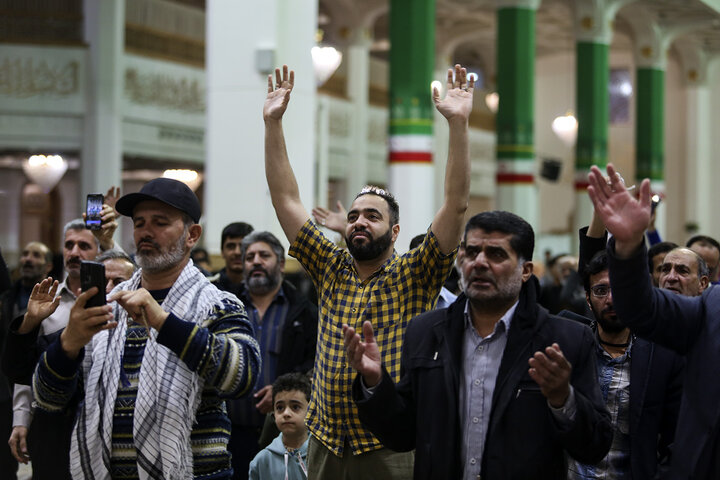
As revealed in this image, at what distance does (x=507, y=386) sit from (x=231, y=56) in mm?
7821

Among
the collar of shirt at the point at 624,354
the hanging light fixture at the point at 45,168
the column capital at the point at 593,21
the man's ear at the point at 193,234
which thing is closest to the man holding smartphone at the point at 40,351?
the man's ear at the point at 193,234

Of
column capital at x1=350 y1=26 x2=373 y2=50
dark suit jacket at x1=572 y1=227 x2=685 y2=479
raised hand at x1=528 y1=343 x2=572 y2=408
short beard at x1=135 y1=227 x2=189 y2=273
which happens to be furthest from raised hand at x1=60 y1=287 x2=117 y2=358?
column capital at x1=350 y1=26 x2=373 y2=50

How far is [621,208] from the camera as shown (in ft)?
10.6

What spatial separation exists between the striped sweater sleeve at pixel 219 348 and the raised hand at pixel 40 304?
0.61m

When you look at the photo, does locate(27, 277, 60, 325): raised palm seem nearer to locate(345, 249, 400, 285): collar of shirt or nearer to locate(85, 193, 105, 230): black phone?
locate(85, 193, 105, 230): black phone

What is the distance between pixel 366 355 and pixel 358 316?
945mm

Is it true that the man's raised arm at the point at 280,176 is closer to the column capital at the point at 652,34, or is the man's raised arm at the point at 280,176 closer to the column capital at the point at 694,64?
the column capital at the point at 652,34

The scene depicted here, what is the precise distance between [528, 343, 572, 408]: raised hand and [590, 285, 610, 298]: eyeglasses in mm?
1222

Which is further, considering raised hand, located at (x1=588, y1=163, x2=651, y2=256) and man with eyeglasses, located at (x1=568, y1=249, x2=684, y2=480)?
man with eyeglasses, located at (x1=568, y1=249, x2=684, y2=480)

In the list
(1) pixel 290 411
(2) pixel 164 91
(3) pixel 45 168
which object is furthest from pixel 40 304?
(2) pixel 164 91

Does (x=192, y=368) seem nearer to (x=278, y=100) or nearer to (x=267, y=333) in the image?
(x=278, y=100)

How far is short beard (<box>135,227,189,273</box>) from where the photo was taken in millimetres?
3707

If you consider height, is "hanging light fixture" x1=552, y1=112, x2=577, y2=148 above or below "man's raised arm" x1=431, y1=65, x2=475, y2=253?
above

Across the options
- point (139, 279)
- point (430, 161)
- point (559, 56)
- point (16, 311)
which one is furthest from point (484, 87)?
point (139, 279)
